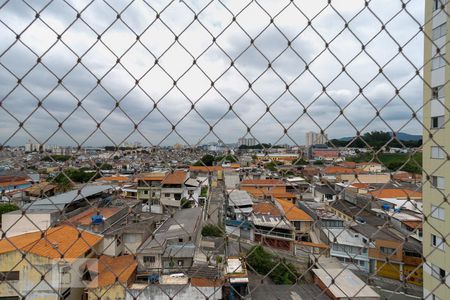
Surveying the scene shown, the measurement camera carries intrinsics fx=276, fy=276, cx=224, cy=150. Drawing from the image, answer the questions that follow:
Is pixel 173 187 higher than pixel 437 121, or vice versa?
pixel 437 121

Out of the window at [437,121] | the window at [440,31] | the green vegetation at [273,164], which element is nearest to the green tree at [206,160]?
the green vegetation at [273,164]

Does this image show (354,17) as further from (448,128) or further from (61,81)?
(61,81)

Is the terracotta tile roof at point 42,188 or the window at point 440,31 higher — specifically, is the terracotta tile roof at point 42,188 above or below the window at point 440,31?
below

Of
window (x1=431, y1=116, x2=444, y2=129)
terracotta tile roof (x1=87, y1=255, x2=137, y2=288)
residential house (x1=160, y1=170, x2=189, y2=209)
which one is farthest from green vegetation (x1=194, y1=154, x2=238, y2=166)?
window (x1=431, y1=116, x2=444, y2=129)

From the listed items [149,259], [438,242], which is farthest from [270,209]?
[149,259]

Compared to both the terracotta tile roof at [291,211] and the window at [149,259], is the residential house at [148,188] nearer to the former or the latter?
the terracotta tile roof at [291,211]

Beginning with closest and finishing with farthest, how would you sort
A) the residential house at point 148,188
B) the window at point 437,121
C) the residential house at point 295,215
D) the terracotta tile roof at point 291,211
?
the residential house at point 148,188, the window at point 437,121, the residential house at point 295,215, the terracotta tile roof at point 291,211

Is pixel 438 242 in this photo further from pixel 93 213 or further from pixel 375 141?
pixel 93 213

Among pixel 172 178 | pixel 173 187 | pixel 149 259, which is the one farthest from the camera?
pixel 149 259

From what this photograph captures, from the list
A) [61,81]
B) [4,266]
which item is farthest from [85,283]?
[61,81]
